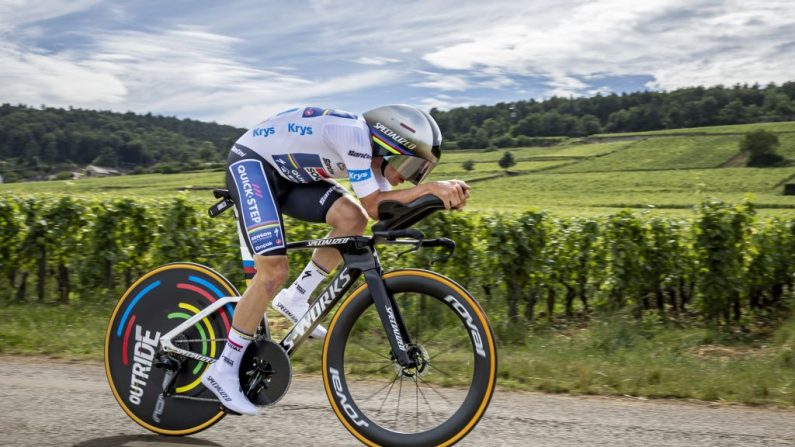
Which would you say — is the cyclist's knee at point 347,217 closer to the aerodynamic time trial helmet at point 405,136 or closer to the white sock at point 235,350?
the aerodynamic time trial helmet at point 405,136

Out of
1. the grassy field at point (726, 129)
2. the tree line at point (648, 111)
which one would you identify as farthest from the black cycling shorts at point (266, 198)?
the grassy field at point (726, 129)

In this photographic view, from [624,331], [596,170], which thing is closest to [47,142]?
[596,170]

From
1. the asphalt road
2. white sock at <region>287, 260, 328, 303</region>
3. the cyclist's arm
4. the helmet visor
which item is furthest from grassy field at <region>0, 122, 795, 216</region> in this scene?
the cyclist's arm

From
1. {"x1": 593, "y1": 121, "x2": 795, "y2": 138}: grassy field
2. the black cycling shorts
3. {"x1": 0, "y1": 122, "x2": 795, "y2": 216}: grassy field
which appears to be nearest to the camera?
the black cycling shorts

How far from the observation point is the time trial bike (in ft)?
11.1

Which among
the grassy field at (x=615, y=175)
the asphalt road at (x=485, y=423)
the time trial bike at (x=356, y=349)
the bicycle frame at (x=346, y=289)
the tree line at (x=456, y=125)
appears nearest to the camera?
the time trial bike at (x=356, y=349)

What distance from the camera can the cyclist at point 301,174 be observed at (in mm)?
3502

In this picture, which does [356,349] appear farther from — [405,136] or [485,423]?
[405,136]

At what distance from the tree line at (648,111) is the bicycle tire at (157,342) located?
62.0 meters

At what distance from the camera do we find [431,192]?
327cm

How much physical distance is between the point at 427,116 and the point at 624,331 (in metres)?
4.77

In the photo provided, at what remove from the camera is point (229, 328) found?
399cm

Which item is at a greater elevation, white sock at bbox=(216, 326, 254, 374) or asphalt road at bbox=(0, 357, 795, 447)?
white sock at bbox=(216, 326, 254, 374)

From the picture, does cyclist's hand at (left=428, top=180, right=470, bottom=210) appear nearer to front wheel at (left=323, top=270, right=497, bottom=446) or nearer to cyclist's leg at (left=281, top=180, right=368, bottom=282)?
front wheel at (left=323, top=270, right=497, bottom=446)
